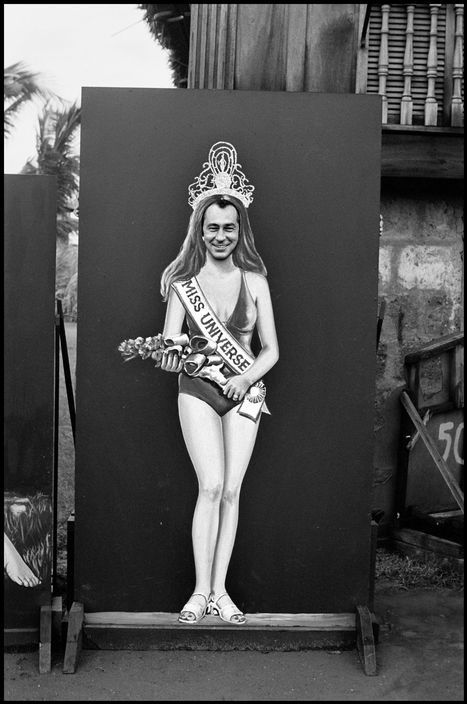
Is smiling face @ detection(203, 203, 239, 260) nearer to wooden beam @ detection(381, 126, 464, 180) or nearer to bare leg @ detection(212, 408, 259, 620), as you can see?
Result: bare leg @ detection(212, 408, 259, 620)

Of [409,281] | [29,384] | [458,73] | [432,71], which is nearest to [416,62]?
[432,71]

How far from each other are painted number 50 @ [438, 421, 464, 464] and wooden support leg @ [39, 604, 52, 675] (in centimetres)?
311

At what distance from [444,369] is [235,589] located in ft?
8.11

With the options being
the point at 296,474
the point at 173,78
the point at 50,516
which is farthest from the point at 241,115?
the point at 173,78

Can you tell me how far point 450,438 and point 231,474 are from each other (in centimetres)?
249

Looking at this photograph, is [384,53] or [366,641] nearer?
[366,641]

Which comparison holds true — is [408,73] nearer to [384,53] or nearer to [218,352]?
[384,53]

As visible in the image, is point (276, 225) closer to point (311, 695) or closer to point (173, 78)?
point (311, 695)

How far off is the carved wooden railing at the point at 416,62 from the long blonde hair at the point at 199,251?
268 cm

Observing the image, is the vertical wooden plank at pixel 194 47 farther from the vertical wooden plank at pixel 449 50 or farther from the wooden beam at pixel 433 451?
the wooden beam at pixel 433 451

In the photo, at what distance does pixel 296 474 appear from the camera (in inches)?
169

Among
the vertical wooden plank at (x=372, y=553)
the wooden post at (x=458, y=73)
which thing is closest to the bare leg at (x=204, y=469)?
the vertical wooden plank at (x=372, y=553)

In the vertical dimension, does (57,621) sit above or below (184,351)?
below

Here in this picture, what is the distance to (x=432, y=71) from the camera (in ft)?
21.0
